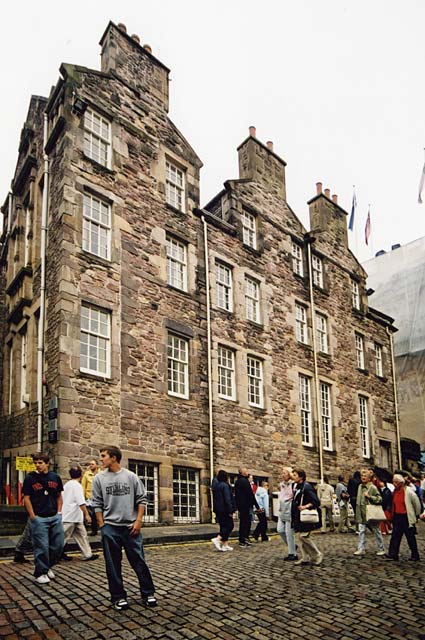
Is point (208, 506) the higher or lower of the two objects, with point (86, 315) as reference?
lower

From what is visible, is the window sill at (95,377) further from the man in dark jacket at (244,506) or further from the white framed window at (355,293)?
the white framed window at (355,293)

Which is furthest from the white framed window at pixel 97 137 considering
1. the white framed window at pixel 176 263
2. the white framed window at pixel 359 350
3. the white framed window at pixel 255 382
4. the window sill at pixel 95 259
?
the white framed window at pixel 359 350

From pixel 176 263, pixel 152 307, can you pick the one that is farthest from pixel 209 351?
pixel 176 263

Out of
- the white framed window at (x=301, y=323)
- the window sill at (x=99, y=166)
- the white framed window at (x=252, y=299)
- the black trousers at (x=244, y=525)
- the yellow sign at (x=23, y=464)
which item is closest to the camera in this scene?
the black trousers at (x=244, y=525)

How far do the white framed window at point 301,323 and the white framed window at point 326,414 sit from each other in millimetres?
2026

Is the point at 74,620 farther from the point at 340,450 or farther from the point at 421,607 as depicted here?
the point at 340,450

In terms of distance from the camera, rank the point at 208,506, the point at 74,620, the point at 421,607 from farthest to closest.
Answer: the point at 208,506 → the point at 421,607 → the point at 74,620

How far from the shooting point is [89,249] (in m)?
17.0

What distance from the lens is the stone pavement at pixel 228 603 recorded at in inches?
229

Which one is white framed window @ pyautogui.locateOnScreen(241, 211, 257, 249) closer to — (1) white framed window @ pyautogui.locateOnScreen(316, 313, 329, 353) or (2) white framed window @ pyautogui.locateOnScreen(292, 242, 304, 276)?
(2) white framed window @ pyautogui.locateOnScreen(292, 242, 304, 276)

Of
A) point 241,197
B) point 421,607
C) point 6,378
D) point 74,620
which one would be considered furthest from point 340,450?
point 74,620

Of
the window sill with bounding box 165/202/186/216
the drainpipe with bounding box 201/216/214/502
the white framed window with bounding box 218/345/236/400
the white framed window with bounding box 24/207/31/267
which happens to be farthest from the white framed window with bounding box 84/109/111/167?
the white framed window with bounding box 218/345/236/400

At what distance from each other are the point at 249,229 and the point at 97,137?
7089 mm

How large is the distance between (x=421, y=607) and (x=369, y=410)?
2140 cm
